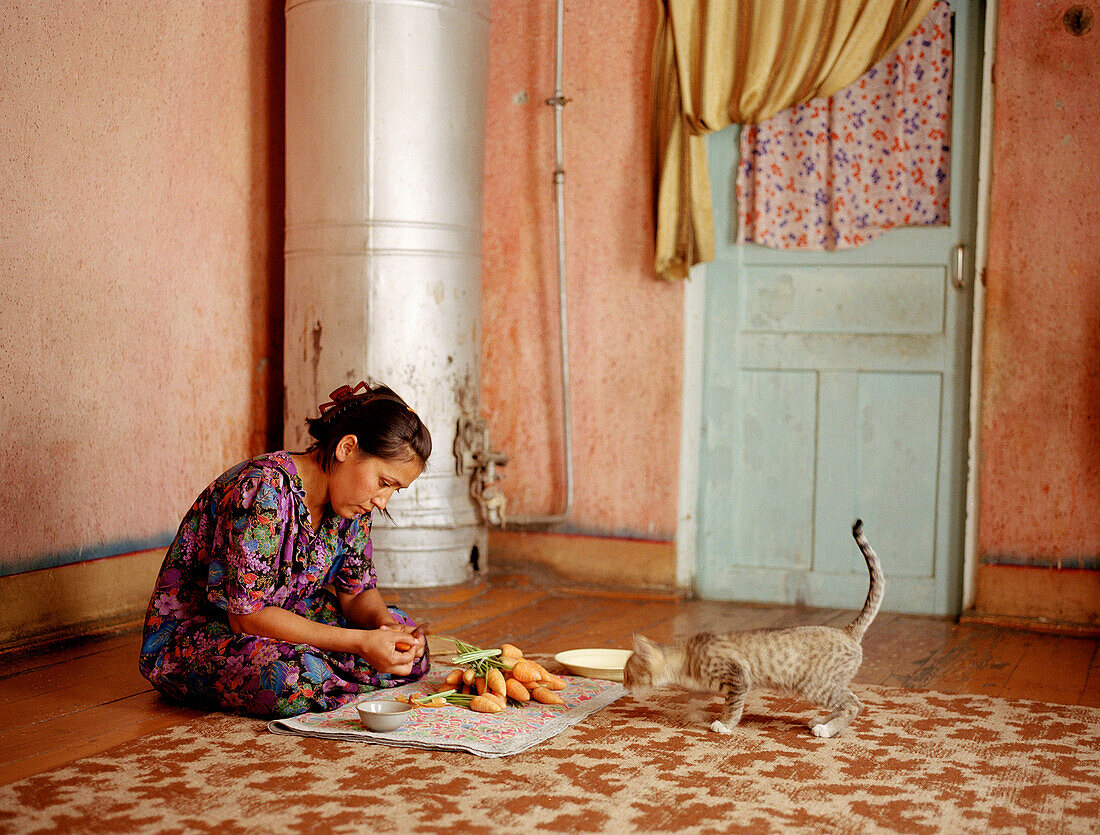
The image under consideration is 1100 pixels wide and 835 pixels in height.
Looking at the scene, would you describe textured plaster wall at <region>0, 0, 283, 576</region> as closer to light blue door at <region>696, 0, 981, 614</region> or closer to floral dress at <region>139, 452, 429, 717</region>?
floral dress at <region>139, 452, 429, 717</region>

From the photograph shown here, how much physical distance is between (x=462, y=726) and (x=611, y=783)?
463 millimetres

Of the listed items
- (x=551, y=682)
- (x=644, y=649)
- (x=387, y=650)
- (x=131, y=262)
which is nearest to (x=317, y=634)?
(x=387, y=650)

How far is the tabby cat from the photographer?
101 inches

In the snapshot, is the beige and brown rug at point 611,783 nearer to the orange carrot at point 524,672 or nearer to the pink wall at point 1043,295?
the orange carrot at point 524,672

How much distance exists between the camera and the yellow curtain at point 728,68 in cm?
407

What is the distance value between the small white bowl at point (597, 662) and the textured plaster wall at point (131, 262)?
161 cm

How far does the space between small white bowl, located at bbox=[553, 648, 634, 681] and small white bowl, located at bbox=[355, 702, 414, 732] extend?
0.68 meters

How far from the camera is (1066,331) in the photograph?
3961 mm

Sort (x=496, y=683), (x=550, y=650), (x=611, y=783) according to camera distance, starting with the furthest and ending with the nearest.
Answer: (x=550, y=650) → (x=496, y=683) → (x=611, y=783)

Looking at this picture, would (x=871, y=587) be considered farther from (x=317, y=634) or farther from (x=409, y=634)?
(x=317, y=634)

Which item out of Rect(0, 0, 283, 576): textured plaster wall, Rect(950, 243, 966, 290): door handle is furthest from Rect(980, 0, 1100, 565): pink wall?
Rect(0, 0, 283, 576): textured plaster wall

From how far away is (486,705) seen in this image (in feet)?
8.75

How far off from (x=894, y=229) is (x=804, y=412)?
0.77 m

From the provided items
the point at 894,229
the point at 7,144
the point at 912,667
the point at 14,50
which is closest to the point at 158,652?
the point at 7,144
